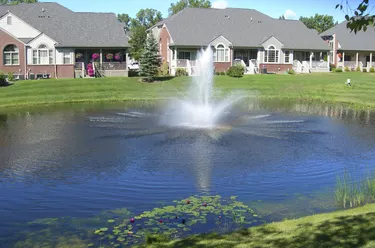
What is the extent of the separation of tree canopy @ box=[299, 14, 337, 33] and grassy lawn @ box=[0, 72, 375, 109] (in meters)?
79.3

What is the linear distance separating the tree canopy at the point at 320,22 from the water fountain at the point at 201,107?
3590 inches

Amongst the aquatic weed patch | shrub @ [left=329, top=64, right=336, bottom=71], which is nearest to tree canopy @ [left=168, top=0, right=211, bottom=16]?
shrub @ [left=329, top=64, right=336, bottom=71]

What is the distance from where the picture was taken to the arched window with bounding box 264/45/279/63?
58719mm

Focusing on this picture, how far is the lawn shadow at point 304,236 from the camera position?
894 centimetres

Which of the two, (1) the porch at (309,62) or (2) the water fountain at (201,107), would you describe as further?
(1) the porch at (309,62)

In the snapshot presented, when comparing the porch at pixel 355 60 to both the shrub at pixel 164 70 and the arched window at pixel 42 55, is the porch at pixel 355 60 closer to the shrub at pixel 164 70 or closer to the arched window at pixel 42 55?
the shrub at pixel 164 70

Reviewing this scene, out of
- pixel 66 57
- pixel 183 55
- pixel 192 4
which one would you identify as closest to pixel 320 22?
pixel 192 4

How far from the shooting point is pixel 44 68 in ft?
165

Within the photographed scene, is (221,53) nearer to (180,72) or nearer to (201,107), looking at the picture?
(180,72)

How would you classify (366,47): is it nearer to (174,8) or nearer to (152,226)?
(174,8)

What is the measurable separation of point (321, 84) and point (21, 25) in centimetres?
3325

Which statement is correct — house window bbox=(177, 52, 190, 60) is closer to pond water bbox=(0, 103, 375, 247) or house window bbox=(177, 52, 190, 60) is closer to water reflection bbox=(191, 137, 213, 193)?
pond water bbox=(0, 103, 375, 247)

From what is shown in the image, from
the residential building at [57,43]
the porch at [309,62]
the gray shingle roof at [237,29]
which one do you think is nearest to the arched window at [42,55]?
the residential building at [57,43]

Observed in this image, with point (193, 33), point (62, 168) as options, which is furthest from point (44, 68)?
point (62, 168)
